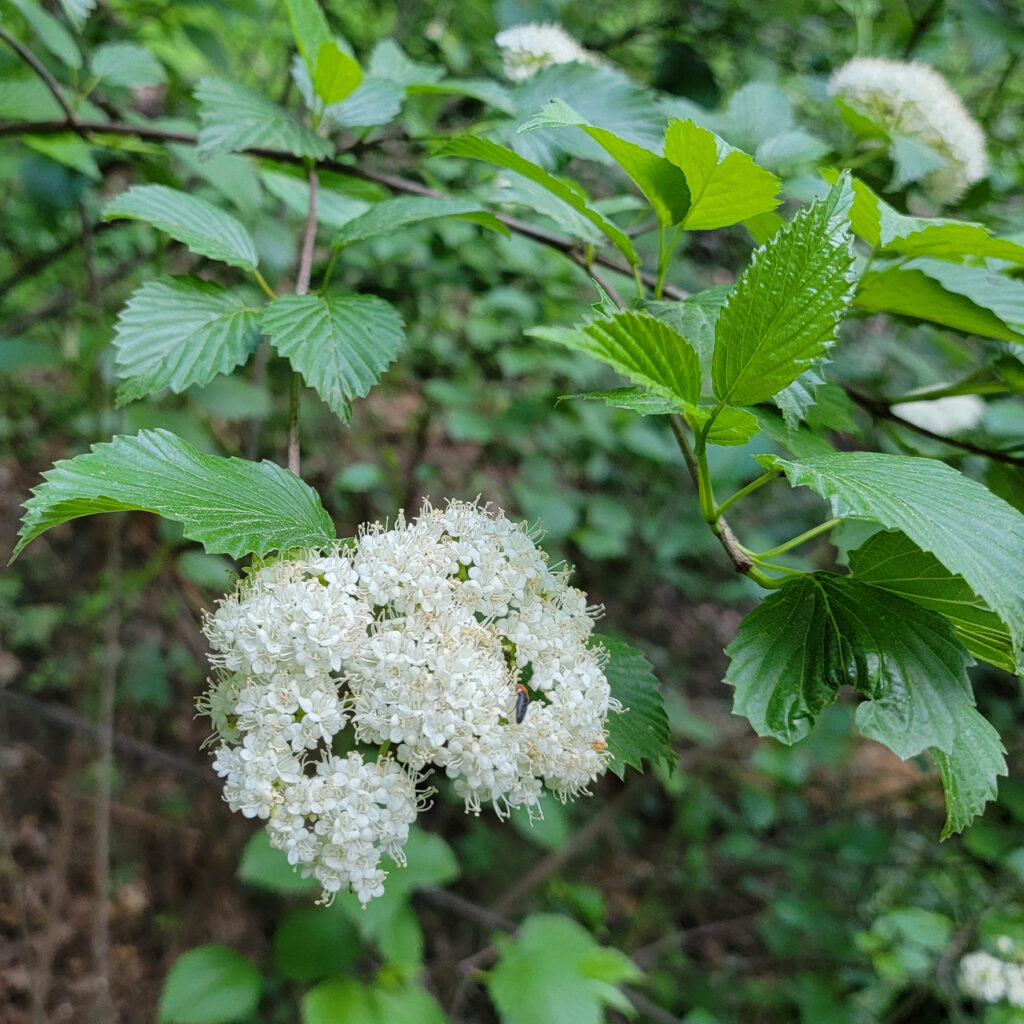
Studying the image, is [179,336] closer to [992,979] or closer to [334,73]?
[334,73]

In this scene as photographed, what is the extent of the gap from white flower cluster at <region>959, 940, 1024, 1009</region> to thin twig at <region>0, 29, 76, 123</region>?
2.06 metres

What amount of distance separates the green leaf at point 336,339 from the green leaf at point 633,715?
32 cm

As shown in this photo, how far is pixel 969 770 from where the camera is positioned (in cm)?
61

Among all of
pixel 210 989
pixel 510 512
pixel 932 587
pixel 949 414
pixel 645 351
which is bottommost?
pixel 210 989

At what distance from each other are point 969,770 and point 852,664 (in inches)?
5.0

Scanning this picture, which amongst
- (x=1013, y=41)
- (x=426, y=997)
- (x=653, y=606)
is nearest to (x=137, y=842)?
(x=426, y=997)

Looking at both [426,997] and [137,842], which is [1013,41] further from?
[137,842]

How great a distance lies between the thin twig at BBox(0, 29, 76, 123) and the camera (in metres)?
0.92

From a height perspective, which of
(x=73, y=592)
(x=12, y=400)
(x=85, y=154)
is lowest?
(x=73, y=592)

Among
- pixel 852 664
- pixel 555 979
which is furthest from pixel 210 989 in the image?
pixel 852 664

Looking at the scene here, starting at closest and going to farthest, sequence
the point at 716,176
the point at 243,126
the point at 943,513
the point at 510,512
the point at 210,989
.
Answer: the point at 943,513 < the point at 716,176 < the point at 243,126 < the point at 210,989 < the point at 510,512

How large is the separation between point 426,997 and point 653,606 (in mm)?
1410

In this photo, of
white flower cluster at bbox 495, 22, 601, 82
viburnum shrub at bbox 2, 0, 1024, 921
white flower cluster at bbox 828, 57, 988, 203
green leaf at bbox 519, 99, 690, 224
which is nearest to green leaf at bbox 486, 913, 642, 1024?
viburnum shrub at bbox 2, 0, 1024, 921

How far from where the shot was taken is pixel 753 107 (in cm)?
124
